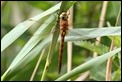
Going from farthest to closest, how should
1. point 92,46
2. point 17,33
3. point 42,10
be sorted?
1. point 42,10
2. point 92,46
3. point 17,33

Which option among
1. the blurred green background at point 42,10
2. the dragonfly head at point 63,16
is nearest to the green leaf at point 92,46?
the dragonfly head at point 63,16

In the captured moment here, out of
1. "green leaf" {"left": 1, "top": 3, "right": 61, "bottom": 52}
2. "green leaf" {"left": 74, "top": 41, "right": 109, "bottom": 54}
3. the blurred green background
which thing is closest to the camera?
"green leaf" {"left": 1, "top": 3, "right": 61, "bottom": 52}

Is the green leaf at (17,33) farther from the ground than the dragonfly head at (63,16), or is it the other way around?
the dragonfly head at (63,16)

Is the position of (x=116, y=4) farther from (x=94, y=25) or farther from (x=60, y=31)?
(x=60, y=31)

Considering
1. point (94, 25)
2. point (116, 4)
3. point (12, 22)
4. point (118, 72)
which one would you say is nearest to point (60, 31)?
point (118, 72)

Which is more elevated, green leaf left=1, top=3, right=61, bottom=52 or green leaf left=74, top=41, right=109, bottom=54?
green leaf left=74, top=41, right=109, bottom=54

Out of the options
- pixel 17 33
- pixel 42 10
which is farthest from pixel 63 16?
pixel 42 10

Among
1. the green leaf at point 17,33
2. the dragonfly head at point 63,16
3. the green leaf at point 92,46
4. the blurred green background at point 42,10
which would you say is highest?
the blurred green background at point 42,10

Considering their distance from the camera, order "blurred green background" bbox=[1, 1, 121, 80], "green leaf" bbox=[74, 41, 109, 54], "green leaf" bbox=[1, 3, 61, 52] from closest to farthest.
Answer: "green leaf" bbox=[1, 3, 61, 52], "green leaf" bbox=[74, 41, 109, 54], "blurred green background" bbox=[1, 1, 121, 80]

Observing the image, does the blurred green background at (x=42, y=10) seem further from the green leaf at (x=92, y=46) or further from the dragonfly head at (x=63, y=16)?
the dragonfly head at (x=63, y=16)

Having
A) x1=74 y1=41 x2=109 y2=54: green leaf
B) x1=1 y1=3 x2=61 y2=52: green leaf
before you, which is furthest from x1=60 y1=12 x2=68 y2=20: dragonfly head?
x1=74 y1=41 x2=109 y2=54: green leaf

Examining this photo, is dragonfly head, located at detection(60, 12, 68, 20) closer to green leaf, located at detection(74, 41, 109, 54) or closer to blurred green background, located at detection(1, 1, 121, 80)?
green leaf, located at detection(74, 41, 109, 54)

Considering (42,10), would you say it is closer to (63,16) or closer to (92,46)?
(92,46)
